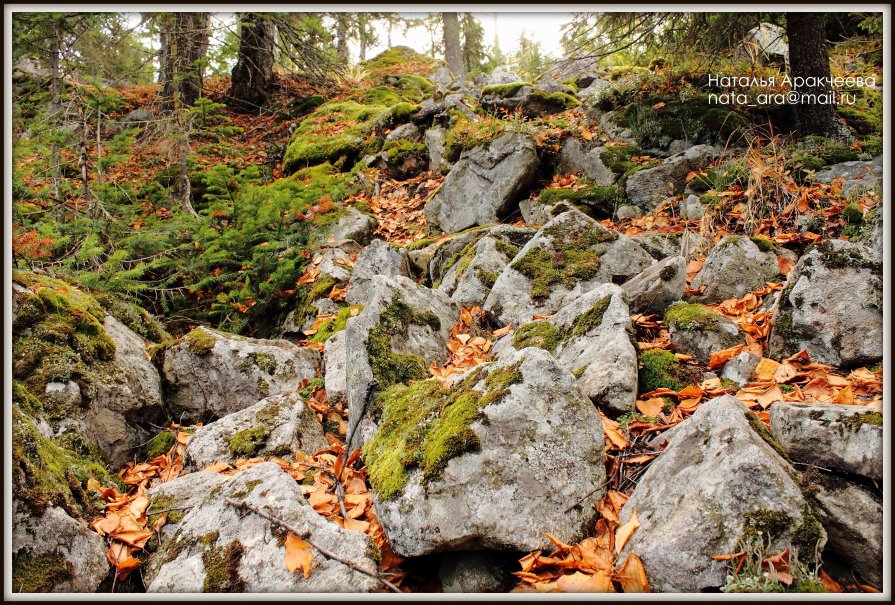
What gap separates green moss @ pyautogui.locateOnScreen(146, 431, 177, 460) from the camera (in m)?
3.77

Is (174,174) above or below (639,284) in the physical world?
above

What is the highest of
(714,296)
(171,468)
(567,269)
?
(567,269)

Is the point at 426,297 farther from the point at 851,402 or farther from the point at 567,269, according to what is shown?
the point at 851,402

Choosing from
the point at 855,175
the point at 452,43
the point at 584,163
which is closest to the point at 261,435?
the point at 584,163

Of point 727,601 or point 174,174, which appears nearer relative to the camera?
point 727,601

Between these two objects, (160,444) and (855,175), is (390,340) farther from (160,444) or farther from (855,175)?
(855,175)

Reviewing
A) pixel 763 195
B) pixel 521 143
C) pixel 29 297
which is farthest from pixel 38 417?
pixel 763 195

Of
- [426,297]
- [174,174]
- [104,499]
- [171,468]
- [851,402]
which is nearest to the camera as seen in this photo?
[851,402]

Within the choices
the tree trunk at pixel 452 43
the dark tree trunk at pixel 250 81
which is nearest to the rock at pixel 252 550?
the dark tree trunk at pixel 250 81

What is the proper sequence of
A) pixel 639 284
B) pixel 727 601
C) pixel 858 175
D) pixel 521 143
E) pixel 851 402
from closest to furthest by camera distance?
pixel 727 601, pixel 851 402, pixel 639 284, pixel 858 175, pixel 521 143

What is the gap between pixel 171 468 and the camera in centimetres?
351

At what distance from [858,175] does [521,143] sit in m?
3.92

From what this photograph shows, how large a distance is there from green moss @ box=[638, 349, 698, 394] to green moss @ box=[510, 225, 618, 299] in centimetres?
128

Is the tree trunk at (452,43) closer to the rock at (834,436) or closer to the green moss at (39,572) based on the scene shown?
the rock at (834,436)
